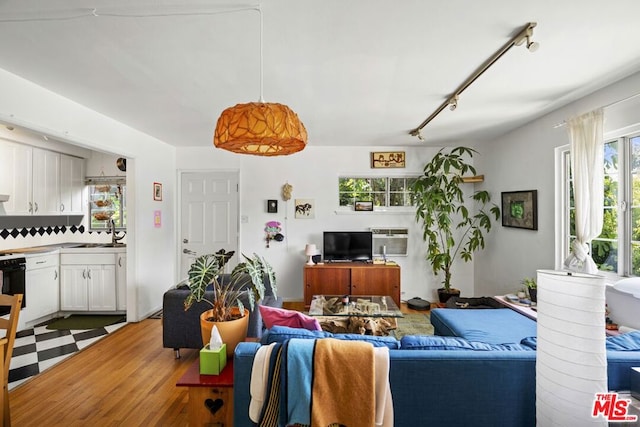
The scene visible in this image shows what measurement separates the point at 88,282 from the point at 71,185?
5.02 feet

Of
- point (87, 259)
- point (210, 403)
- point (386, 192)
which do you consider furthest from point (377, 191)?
point (87, 259)

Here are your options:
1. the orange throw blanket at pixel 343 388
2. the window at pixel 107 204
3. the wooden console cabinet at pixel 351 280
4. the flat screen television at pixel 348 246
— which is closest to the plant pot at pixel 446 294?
the wooden console cabinet at pixel 351 280

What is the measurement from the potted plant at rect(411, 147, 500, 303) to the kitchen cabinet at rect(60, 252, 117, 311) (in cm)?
433

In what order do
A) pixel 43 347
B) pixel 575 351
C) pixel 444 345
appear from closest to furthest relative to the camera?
pixel 575 351, pixel 444 345, pixel 43 347

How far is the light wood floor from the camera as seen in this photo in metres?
2.06

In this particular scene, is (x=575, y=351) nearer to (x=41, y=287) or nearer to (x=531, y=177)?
(x=531, y=177)

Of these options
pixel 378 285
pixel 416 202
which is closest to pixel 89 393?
pixel 378 285

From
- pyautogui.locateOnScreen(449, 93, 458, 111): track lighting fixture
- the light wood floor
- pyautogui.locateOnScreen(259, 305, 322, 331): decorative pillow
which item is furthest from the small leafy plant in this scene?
pyautogui.locateOnScreen(449, 93, 458, 111): track lighting fixture

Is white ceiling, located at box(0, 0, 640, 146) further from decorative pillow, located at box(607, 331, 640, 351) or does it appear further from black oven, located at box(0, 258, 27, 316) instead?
black oven, located at box(0, 258, 27, 316)

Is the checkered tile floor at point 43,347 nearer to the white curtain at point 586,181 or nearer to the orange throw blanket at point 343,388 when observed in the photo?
the orange throw blanket at point 343,388

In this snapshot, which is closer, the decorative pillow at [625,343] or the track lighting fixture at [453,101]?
the decorative pillow at [625,343]

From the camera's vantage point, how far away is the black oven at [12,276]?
10.5 ft

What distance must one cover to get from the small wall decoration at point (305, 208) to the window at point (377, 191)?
480 mm

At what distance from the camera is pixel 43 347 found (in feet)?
10.1
